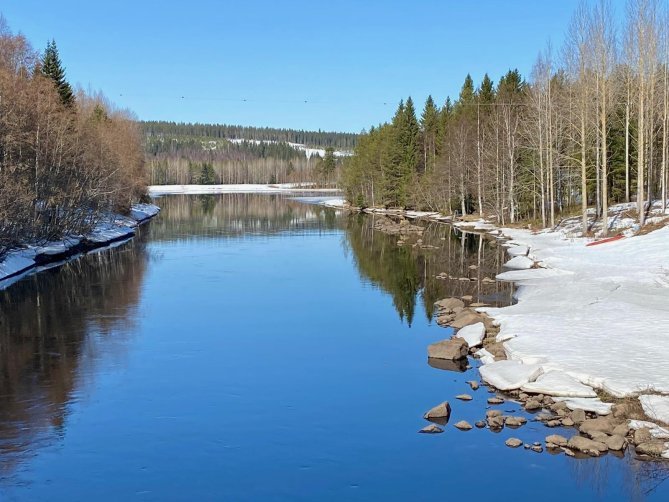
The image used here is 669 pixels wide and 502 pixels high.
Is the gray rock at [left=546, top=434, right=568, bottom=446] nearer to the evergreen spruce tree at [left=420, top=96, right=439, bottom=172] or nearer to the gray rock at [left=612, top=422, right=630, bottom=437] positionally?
the gray rock at [left=612, top=422, right=630, bottom=437]

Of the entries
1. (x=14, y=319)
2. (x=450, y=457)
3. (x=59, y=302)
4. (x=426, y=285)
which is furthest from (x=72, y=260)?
(x=450, y=457)

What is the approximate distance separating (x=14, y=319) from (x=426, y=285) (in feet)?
57.5

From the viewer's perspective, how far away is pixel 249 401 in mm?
15609

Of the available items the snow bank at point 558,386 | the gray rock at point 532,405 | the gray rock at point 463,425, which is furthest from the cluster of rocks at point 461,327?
the gray rock at point 463,425

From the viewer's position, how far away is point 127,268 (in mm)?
37125

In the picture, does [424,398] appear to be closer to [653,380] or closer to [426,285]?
[653,380]

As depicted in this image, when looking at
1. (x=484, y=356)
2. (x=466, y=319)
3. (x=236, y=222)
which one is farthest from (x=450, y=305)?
(x=236, y=222)

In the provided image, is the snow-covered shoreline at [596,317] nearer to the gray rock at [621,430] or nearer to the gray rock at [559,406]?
the gray rock at [559,406]

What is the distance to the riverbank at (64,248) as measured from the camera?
111ft

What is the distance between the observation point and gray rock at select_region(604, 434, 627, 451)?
1251 cm

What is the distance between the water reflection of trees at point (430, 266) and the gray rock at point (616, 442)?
11.8m

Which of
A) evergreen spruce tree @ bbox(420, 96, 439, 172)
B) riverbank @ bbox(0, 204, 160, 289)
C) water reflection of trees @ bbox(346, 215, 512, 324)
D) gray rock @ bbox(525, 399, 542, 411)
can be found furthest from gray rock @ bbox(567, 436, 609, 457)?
evergreen spruce tree @ bbox(420, 96, 439, 172)

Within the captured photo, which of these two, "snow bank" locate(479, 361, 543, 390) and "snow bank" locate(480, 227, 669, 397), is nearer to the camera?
"snow bank" locate(480, 227, 669, 397)

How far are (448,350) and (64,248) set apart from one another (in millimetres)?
31494
